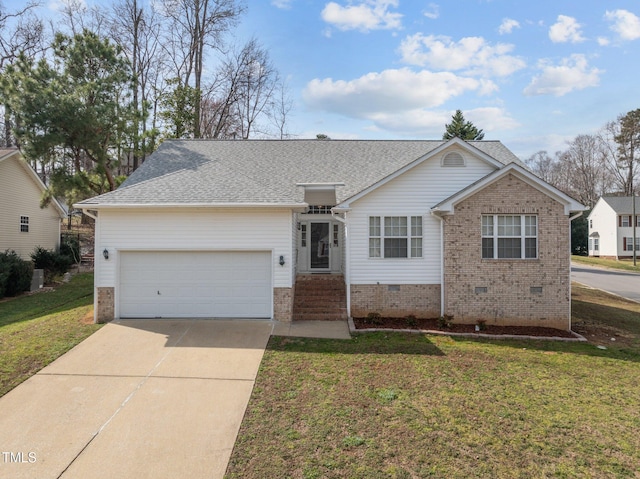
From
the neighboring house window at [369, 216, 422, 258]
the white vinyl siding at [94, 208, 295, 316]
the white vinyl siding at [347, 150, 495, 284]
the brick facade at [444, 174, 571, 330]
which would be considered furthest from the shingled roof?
the brick facade at [444, 174, 571, 330]

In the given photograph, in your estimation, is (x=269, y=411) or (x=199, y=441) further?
(x=269, y=411)

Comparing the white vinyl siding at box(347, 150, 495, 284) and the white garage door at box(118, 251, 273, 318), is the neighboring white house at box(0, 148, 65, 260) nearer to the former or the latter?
the white garage door at box(118, 251, 273, 318)

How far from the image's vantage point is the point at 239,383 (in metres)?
6.39

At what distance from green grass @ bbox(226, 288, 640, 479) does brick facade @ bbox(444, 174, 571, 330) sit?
1778 millimetres

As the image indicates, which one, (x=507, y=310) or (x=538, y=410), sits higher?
(x=507, y=310)

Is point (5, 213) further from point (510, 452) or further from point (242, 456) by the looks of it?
point (510, 452)

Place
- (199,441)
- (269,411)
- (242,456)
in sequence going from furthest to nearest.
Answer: (269,411) → (199,441) → (242,456)

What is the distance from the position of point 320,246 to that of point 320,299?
9.63ft

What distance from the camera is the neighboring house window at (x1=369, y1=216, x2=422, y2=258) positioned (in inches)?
432

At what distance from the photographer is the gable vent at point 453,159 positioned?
11016mm

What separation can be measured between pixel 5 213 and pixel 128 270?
12.7m

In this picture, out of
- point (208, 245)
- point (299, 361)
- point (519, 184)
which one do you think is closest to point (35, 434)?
point (299, 361)

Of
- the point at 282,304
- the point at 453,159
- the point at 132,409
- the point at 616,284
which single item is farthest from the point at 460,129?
the point at 132,409

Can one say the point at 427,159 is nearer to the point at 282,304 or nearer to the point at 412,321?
the point at 412,321
